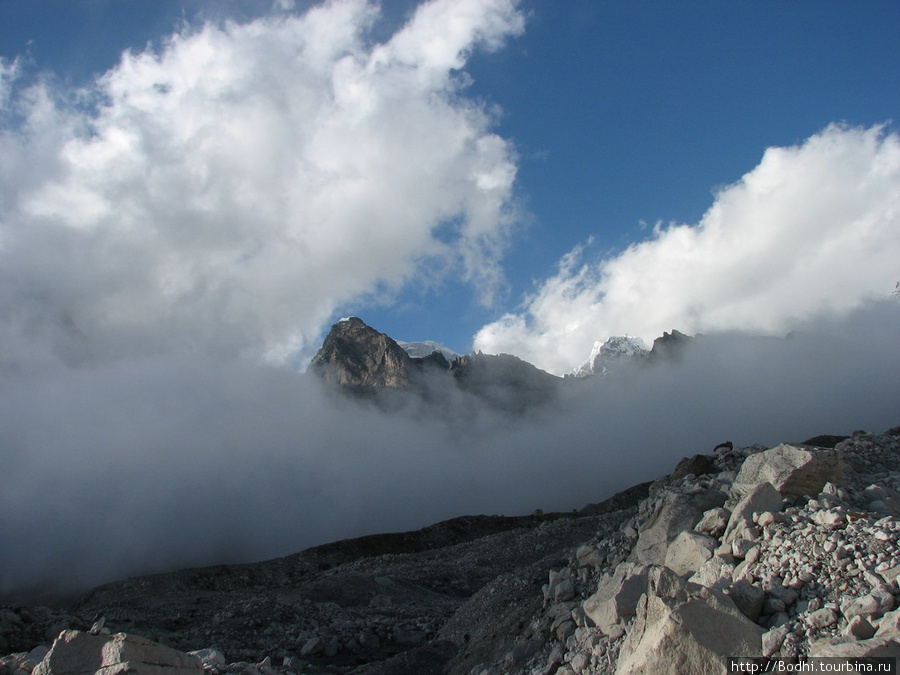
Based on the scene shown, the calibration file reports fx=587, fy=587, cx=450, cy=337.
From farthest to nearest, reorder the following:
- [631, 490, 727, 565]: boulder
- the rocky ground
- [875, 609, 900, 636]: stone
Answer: [631, 490, 727, 565]: boulder → the rocky ground → [875, 609, 900, 636]: stone

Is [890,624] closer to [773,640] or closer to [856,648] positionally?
[856,648]

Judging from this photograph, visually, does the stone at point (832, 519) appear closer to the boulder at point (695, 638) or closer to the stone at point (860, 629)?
the boulder at point (695, 638)

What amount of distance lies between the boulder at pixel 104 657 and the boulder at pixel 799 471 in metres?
11.8

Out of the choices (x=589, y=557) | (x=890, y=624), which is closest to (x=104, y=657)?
(x=589, y=557)

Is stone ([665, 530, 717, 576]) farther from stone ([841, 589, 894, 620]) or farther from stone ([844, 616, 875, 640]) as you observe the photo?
stone ([844, 616, 875, 640])

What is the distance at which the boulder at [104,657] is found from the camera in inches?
370

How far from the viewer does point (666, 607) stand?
8.70 meters

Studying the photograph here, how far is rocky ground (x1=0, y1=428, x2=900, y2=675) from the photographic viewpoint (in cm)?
819

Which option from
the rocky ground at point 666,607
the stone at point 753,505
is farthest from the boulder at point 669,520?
the stone at point 753,505

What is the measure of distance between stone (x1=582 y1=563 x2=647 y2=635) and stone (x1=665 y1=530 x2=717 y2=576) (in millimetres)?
1025

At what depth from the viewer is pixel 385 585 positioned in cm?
3512

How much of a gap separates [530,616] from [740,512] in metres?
6.06

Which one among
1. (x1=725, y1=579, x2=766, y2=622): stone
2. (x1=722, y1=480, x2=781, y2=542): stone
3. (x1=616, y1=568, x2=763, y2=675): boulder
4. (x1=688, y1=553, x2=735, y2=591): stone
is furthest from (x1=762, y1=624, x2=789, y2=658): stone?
(x1=722, y1=480, x2=781, y2=542): stone

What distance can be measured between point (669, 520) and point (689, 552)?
2037 millimetres
